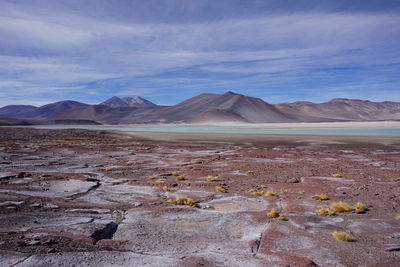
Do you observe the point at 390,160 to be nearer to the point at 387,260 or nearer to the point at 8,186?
the point at 387,260

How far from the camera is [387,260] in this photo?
203 inches

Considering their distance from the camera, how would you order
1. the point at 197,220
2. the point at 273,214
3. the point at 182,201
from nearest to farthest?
the point at 197,220 < the point at 273,214 < the point at 182,201

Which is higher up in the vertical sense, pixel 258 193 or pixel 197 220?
pixel 258 193

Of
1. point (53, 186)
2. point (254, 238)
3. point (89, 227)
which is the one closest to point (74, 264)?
point (89, 227)

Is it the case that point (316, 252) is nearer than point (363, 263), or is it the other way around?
point (363, 263)

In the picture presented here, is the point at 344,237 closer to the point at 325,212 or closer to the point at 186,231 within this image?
the point at 325,212

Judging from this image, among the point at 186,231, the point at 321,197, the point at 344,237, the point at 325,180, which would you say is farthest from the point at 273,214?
the point at 325,180

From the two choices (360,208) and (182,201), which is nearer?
(360,208)

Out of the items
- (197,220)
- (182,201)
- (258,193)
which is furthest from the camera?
(258,193)

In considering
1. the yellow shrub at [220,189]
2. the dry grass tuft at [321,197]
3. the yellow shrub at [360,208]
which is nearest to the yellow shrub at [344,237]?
the yellow shrub at [360,208]

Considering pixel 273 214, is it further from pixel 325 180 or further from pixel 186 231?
pixel 325 180

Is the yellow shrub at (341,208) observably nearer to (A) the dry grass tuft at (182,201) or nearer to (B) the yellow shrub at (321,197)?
(B) the yellow shrub at (321,197)

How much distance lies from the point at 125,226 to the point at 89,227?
747mm

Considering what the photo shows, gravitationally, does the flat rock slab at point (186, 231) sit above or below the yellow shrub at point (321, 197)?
below
